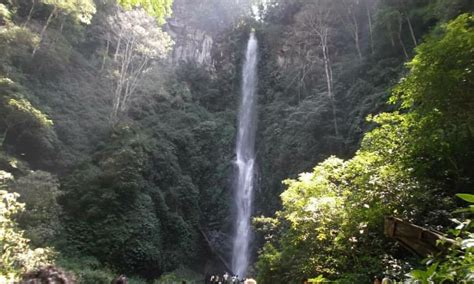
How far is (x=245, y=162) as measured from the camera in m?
24.0

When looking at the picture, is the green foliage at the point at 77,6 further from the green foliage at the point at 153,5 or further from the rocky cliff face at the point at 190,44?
the green foliage at the point at 153,5

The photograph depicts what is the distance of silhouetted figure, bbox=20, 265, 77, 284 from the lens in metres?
1.74

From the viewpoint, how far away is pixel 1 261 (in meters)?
6.98

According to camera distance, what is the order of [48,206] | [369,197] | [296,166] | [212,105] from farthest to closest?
1. [212,105]
2. [296,166]
3. [48,206]
4. [369,197]

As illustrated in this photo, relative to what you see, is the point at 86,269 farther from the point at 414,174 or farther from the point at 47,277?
the point at 47,277

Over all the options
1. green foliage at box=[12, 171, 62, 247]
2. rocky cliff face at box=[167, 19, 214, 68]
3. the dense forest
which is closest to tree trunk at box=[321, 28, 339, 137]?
the dense forest

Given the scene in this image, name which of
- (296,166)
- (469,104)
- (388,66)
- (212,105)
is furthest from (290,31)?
(469,104)

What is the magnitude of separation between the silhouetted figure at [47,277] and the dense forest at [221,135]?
2 centimetres

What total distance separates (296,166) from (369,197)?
13.7 m

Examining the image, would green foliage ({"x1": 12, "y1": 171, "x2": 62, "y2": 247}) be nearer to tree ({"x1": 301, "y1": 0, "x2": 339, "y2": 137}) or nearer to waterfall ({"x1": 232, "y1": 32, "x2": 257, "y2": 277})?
waterfall ({"x1": 232, "y1": 32, "x2": 257, "y2": 277})

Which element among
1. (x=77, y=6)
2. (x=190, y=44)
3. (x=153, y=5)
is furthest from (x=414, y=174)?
(x=190, y=44)

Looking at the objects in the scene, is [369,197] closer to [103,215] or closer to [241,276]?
[103,215]

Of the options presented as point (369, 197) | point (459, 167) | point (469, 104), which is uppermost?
point (469, 104)

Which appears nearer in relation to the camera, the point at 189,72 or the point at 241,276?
the point at 241,276
